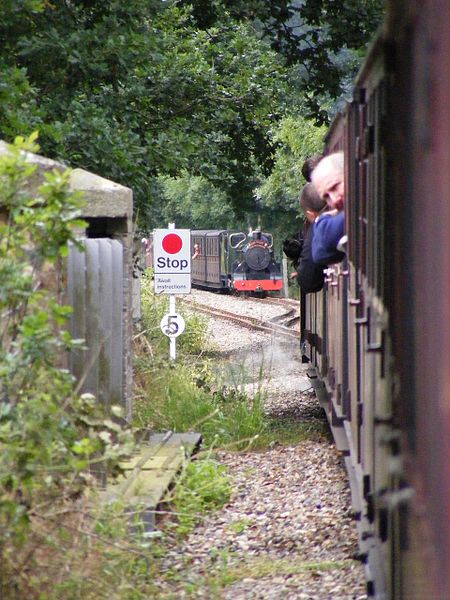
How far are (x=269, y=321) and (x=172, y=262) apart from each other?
11025mm

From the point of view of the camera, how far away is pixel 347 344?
6.08 m

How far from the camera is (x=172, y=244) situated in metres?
15.0

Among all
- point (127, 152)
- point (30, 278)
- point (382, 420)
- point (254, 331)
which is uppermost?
point (127, 152)

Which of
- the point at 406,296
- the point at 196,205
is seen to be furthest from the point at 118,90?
the point at 196,205

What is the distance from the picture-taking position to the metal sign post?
48.4 ft

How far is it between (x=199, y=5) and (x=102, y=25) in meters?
2.07

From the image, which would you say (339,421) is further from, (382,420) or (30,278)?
(382,420)

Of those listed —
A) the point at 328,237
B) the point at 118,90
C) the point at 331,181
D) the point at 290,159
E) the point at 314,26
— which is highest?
the point at 290,159

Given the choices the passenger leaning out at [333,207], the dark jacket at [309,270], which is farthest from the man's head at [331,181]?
the dark jacket at [309,270]

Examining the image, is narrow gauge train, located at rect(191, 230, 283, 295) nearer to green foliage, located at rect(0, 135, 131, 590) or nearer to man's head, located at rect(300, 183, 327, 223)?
man's head, located at rect(300, 183, 327, 223)

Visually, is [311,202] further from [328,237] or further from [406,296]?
[406,296]

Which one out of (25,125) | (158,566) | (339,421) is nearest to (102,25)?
(25,125)

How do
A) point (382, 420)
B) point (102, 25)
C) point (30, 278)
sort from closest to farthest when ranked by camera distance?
point (382, 420)
point (30, 278)
point (102, 25)

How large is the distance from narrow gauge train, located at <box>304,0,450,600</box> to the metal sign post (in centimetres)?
1006
